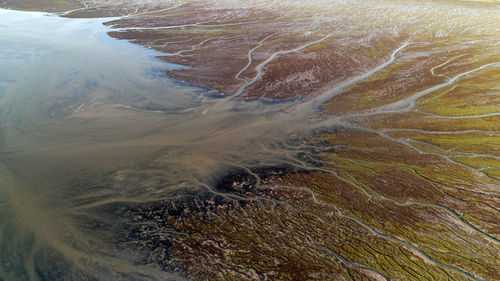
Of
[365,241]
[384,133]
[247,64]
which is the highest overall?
[247,64]

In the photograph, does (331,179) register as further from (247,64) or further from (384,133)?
(247,64)

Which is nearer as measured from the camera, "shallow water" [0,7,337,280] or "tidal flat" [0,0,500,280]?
"tidal flat" [0,0,500,280]

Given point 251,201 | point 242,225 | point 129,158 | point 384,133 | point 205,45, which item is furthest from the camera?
point 205,45

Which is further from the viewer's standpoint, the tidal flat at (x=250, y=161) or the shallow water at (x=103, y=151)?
the shallow water at (x=103, y=151)

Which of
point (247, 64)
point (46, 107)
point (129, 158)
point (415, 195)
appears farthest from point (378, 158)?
point (46, 107)
